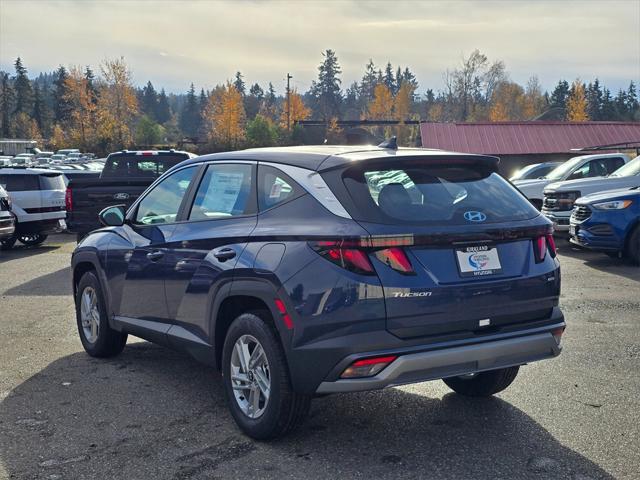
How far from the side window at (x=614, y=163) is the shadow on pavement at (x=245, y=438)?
539 inches

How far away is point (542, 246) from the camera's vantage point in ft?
15.1

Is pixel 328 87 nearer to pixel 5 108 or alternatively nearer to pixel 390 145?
pixel 5 108

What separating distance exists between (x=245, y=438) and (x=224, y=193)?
1.65 m

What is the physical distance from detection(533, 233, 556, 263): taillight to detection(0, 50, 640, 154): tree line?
65.8m

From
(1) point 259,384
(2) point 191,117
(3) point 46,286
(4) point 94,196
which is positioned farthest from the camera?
(2) point 191,117

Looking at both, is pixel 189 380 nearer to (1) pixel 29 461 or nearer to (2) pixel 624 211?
(1) pixel 29 461

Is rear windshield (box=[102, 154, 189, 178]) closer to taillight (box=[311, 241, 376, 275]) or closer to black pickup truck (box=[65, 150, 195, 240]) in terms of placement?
black pickup truck (box=[65, 150, 195, 240])

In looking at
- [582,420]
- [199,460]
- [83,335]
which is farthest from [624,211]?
[199,460]

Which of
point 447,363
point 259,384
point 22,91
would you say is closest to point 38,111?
point 22,91

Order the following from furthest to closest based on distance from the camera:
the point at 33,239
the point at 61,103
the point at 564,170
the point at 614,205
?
1. the point at 61,103
2. the point at 564,170
3. the point at 33,239
4. the point at 614,205

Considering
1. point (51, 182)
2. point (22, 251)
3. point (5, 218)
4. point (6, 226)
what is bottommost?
point (22, 251)

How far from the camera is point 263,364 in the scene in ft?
14.7

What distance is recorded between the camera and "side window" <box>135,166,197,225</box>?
5660mm

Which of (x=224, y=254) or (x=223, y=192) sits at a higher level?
(x=223, y=192)
